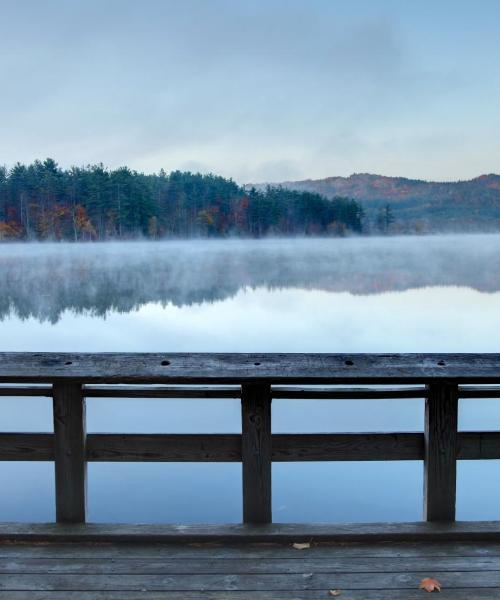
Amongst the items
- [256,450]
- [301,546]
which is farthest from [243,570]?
[256,450]

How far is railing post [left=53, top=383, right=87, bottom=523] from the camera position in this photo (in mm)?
2592

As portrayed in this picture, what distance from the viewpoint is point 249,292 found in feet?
249

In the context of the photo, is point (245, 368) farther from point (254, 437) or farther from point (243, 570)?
point (243, 570)

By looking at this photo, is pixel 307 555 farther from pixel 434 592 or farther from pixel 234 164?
pixel 234 164

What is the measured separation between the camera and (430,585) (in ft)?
6.95

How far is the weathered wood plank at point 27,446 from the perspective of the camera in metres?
2.61

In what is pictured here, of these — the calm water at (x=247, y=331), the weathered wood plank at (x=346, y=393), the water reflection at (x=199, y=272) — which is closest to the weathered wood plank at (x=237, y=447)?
the weathered wood plank at (x=346, y=393)

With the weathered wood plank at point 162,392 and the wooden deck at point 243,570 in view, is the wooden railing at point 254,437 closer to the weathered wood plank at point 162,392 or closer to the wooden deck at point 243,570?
the weathered wood plank at point 162,392

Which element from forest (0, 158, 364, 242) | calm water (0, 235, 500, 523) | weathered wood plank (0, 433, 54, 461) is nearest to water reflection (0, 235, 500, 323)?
calm water (0, 235, 500, 523)

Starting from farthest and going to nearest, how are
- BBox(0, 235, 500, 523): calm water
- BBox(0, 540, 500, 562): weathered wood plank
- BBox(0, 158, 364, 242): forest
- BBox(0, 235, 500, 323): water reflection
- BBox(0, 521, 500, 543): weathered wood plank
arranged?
BBox(0, 235, 500, 323): water reflection, BBox(0, 158, 364, 242): forest, BBox(0, 235, 500, 523): calm water, BBox(0, 521, 500, 543): weathered wood plank, BBox(0, 540, 500, 562): weathered wood plank

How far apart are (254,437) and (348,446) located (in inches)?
16.2

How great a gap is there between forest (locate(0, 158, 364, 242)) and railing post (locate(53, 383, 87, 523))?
142 ft

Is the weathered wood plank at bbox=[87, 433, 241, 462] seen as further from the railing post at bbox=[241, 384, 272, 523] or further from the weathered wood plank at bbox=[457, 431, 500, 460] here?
the weathered wood plank at bbox=[457, 431, 500, 460]

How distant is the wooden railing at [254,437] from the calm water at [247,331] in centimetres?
1557
